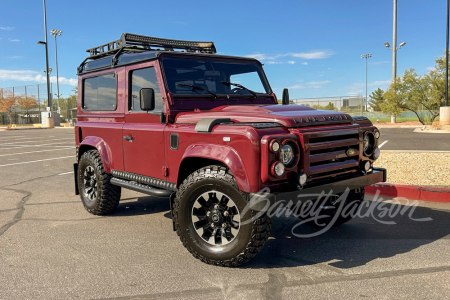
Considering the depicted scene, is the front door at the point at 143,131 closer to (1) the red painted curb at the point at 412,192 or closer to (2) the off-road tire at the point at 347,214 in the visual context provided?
(2) the off-road tire at the point at 347,214

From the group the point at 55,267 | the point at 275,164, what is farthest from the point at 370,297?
the point at 55,267

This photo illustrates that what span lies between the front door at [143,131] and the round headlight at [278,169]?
1565 millimetres

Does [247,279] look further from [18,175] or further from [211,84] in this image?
[18,175]

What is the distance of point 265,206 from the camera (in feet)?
11.0

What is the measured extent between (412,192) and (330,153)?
127 inches

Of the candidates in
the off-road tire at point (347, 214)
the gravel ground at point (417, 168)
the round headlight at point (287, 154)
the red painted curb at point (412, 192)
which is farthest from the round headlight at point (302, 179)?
the gravel ground at point (417, 168)

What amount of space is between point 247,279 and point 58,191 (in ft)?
18.2

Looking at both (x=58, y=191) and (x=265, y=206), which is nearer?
(x=265, y=206)

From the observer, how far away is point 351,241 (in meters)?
4.52

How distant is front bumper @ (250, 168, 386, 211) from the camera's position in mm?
3371

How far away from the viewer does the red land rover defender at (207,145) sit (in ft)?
A: 11.7

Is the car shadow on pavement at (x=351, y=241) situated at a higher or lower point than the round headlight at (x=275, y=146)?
lower

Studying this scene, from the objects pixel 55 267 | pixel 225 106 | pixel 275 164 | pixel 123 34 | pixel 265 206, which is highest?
pixel 123 34

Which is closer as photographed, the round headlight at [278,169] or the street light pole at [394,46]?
the round headlight at [278,169]
